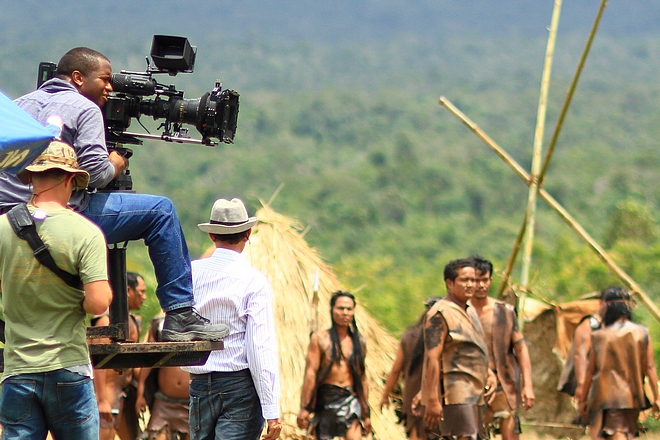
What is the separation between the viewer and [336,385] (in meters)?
9.01

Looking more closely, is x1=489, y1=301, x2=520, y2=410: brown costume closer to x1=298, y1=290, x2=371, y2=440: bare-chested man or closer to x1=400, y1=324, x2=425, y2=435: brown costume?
x1=400, y1=324, x2=425, y2=435: brown costume

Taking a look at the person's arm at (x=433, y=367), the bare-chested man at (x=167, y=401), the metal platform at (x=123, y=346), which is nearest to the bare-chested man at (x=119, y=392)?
the bare-chested man at (x=167, y=401)

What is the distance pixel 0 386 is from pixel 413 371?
5.06m

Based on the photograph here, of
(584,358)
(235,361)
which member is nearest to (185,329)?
(235,361)

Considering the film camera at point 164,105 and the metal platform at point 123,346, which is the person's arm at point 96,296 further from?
the film camera at point 164,105

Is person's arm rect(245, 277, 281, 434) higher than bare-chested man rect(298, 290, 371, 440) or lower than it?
higher

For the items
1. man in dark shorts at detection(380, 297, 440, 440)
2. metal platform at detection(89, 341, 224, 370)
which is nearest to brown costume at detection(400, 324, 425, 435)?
man in dark shorts at detection(380, 297, 440, 440)

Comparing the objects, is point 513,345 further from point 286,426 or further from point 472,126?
point 472,126

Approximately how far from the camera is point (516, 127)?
12619cm

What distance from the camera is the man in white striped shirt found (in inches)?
209

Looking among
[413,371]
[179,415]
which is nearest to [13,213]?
[179,415]

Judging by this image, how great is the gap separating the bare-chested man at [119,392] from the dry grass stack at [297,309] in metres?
2.07

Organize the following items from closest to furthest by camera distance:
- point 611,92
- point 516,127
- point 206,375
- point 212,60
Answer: point 206,375, point 516,127, point 611,92, point 212,60

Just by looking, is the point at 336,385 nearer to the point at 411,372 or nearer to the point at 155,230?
the point at 411,372
